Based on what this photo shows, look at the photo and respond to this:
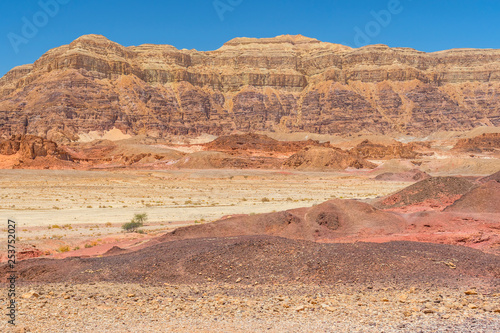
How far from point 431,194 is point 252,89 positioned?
475ft

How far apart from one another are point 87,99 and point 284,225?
131822 mm

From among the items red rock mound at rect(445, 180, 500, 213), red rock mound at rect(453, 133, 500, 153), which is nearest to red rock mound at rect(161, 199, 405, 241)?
red rock mound at rect(445, 180, 500, 213)

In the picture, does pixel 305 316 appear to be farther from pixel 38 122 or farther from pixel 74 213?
pixel 38 122

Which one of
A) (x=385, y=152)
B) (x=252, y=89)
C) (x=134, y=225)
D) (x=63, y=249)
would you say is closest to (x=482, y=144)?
(x=385, y=152)

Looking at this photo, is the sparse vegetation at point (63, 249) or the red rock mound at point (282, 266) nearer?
the red rock mound at point (282, 266)

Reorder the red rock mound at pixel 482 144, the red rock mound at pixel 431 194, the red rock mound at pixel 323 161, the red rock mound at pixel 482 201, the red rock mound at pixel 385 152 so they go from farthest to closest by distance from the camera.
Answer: the red rock mound at pixel 482 144, the red rock mound at pixel 385 152, the red rock mound at pixel 323 161, the red rock mound at pixel 431 194, the red rock mound at pixel 482 201

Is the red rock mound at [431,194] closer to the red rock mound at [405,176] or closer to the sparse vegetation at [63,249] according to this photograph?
the sparse vegetation at [63,249]

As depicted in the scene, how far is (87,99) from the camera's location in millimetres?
139000

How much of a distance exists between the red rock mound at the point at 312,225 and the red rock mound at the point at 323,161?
6182 centimetres

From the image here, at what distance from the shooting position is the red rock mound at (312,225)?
17.8m

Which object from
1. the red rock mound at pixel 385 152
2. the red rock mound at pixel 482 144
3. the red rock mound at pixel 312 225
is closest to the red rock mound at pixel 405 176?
the red rock mound at pixel 385 152

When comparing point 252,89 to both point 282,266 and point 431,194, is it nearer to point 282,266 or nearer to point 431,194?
point 431,194

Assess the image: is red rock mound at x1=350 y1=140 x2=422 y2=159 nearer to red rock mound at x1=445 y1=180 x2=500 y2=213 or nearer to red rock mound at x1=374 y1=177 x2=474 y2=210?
red rock mound at x1=374 y1=177 x2=474 y2=210

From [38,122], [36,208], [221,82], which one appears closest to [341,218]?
[36,208]
